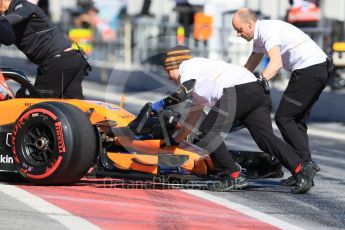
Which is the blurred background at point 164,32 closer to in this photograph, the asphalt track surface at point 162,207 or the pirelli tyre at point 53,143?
the asphalt track surface at point 162,207

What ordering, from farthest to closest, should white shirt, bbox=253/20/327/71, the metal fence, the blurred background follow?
the metal fence < the blurred background < white shirt, bbox=253/20/327/71

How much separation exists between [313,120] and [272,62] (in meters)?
10.7

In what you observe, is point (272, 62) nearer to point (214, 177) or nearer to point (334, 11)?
point (214, 177)

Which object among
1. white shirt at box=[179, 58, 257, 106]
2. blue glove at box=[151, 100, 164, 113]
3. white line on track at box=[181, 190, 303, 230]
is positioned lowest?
white line on track at box=[181, 190, 303, 230]

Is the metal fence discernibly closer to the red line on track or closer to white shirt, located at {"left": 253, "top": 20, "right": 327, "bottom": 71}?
white shirt, located at {"left": 253, "top": 20, "right": 327, "bottom": 71}

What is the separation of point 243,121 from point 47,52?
7.10 ft

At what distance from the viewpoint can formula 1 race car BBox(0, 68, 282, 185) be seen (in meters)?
8.62

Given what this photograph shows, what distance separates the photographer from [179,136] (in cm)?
909

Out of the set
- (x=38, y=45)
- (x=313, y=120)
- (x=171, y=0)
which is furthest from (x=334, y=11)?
(x=38, y=45)

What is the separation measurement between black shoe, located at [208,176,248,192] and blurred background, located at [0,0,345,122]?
32.0 feet

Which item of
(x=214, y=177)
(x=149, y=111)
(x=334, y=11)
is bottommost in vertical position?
(x=214, y=177)

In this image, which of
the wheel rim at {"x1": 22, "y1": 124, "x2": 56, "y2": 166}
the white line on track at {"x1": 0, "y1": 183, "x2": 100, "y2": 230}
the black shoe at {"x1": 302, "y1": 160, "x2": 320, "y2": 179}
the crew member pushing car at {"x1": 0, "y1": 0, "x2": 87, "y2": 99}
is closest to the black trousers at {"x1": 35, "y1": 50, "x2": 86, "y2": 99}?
the crew member pushing car at {"x1": 0, "y1": 0, "x2": 87, "y2": 99}

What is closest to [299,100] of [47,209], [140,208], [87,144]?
[87,144]

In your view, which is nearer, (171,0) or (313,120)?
(313,120)
